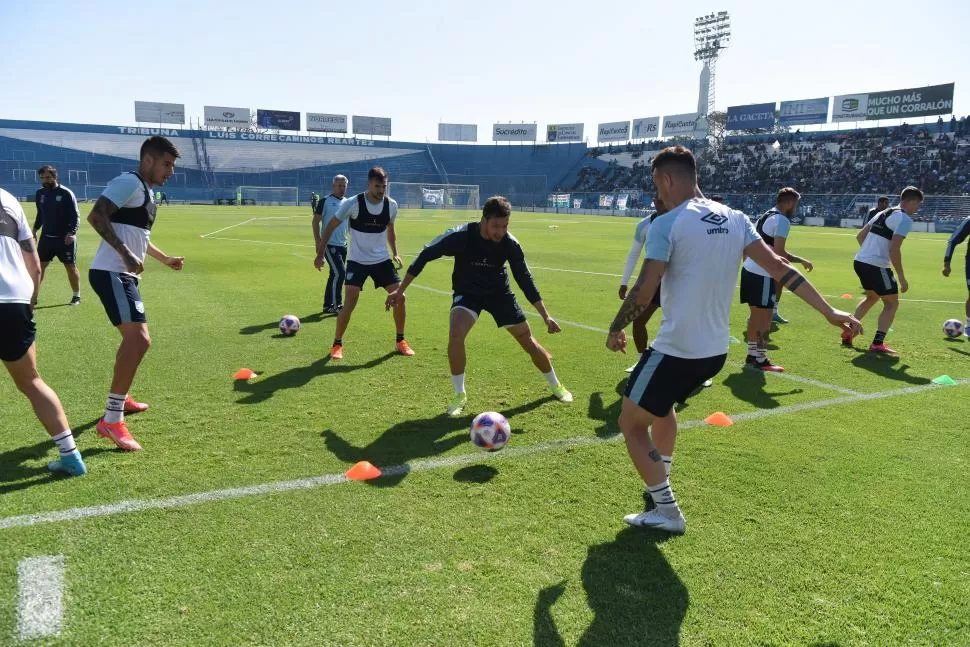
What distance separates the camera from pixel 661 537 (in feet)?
12.5

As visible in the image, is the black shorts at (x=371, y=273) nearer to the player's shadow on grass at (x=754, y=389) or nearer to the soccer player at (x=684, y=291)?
the player's shadow on grass at (x=754, y=389)

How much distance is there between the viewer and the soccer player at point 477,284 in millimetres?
6129

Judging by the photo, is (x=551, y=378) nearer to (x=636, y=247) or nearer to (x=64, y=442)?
(x=636, y=247)

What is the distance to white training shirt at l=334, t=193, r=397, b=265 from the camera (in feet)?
27.7

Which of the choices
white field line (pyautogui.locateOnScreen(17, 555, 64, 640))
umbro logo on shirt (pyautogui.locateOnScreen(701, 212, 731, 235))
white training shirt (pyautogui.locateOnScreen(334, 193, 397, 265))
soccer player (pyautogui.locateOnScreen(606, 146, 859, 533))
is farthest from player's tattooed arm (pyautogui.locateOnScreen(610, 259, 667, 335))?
white training shirt (pyautogui.locateOnScreen(334, 193, 397, 265))

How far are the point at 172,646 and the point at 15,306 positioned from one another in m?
2.59

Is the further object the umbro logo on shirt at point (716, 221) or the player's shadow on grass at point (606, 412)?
the player's shadow on grass at point (606, 412)

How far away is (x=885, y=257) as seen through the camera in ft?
29.8

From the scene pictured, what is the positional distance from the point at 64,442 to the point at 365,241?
4.69 meters

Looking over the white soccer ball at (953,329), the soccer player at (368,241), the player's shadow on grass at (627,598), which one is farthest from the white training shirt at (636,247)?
the white soccer ball at (953,329)

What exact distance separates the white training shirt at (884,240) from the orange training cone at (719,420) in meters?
4.87

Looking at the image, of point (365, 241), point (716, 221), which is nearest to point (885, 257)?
point (716, 221)

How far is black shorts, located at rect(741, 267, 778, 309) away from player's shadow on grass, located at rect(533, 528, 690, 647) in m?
5.00

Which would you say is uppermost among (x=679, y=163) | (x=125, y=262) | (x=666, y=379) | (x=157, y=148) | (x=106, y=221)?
(x=157, y=148)
